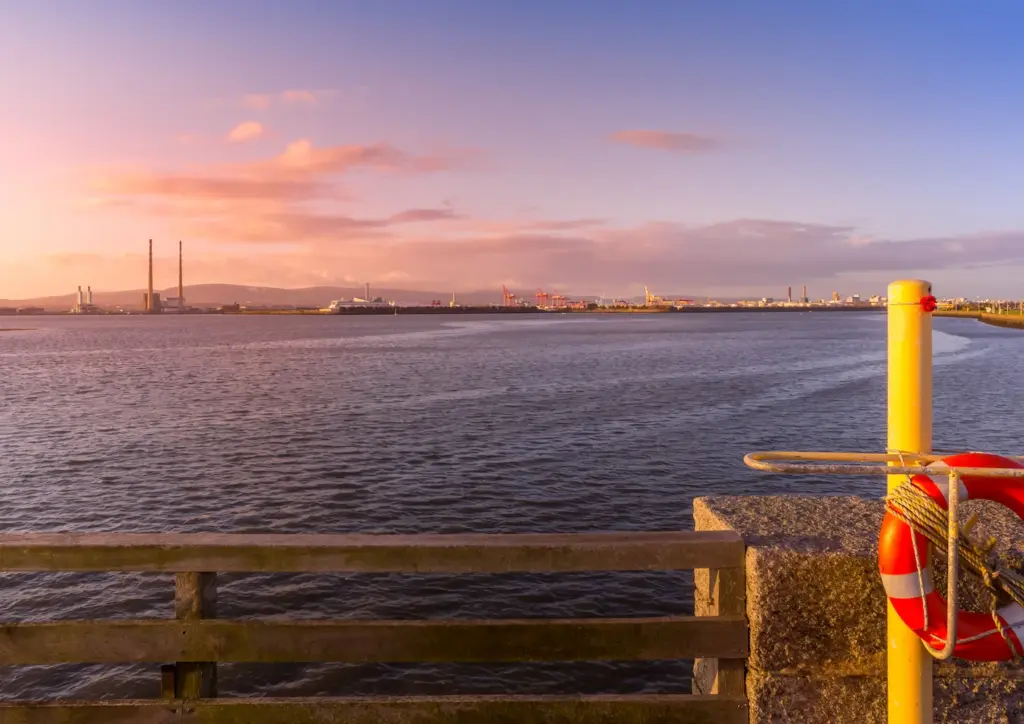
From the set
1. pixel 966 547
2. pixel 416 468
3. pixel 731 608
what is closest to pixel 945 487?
pixel 966 547

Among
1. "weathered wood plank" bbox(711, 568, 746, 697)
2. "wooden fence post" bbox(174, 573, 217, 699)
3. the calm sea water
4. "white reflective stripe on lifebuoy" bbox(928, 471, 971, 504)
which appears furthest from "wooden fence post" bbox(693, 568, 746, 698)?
the calm sea water

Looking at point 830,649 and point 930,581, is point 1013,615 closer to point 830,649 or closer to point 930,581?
point 930,581

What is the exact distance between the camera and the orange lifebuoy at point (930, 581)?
124 inches

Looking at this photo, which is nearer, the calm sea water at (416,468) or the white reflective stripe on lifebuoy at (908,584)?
the white reflective stripe on lifebuoy at (908,584)

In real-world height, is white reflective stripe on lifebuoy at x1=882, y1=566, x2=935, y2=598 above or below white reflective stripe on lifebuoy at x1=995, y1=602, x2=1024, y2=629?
above

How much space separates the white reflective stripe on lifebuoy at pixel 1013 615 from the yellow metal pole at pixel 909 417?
0.38m

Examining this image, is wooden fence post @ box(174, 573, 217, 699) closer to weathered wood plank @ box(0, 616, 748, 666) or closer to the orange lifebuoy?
weathered wood plank @ box(0, 616, 748, 666)

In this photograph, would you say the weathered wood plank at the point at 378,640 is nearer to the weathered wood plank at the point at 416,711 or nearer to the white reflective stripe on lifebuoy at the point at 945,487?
the weathered wood plank at the point at 416,711

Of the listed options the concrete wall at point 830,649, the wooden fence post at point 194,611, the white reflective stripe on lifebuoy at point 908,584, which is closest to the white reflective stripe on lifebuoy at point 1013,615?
the white reflective stripe on lifebuoy at point 908,584

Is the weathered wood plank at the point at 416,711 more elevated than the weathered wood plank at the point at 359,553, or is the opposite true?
the weathered wood plank at the point at 359,553

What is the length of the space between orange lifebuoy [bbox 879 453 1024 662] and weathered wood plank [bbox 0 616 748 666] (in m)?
0.79

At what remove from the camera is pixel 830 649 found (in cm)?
364

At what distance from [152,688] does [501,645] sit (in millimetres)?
8478

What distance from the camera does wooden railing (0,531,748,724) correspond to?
353 cm
